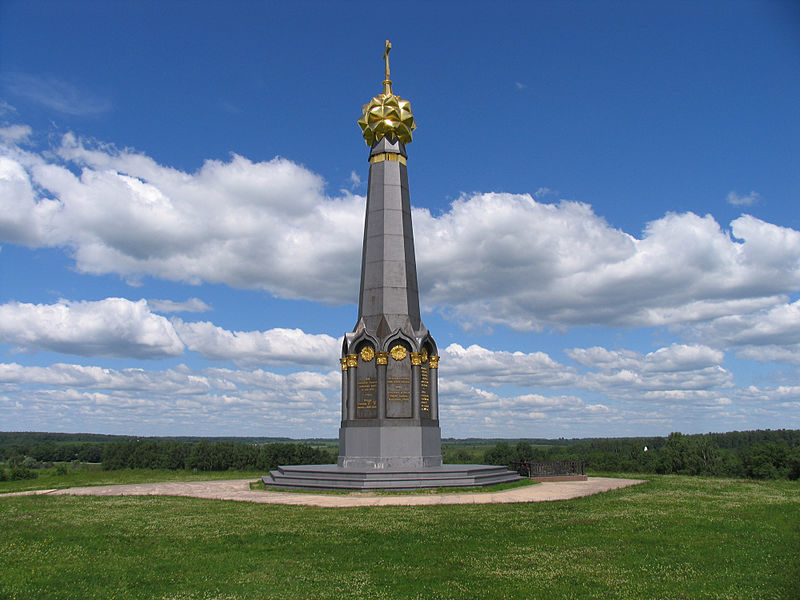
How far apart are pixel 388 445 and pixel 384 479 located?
262 centimetres

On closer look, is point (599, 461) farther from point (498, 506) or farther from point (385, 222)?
point (498, 506)

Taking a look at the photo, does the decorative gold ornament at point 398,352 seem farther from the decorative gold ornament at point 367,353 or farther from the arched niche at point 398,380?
the decorative gold ornament at point 367,353

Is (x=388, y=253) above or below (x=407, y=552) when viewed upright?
above

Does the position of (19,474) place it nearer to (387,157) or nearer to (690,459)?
(387,157)

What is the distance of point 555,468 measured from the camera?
24031 millimetres

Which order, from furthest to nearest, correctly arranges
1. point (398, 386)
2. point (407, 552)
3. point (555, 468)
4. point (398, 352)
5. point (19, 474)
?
point (19, 474) < point (555, 468) < point (398, 352) < point (398, 386) < point (407, 552)

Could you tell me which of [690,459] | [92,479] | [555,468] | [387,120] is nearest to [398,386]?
[555,468]

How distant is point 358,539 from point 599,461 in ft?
134

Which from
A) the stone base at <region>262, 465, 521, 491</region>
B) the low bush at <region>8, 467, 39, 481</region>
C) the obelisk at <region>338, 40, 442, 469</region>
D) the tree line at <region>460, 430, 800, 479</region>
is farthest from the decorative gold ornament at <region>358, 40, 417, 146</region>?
the low bush at <region>8, 467, 39, 481</region>

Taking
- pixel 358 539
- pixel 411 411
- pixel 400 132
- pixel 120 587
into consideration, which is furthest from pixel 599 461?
pixel 120 587

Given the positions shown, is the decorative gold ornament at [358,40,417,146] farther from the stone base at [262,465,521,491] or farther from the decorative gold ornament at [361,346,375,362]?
the stone base at [262,465,521,491]

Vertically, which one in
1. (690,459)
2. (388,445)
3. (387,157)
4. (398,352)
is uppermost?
(387,157)

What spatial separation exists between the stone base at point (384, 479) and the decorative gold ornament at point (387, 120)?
544 inches

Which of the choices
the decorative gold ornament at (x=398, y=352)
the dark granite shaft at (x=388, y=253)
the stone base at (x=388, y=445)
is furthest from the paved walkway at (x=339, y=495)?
the dark granite shaft at (x=388, y=253)
